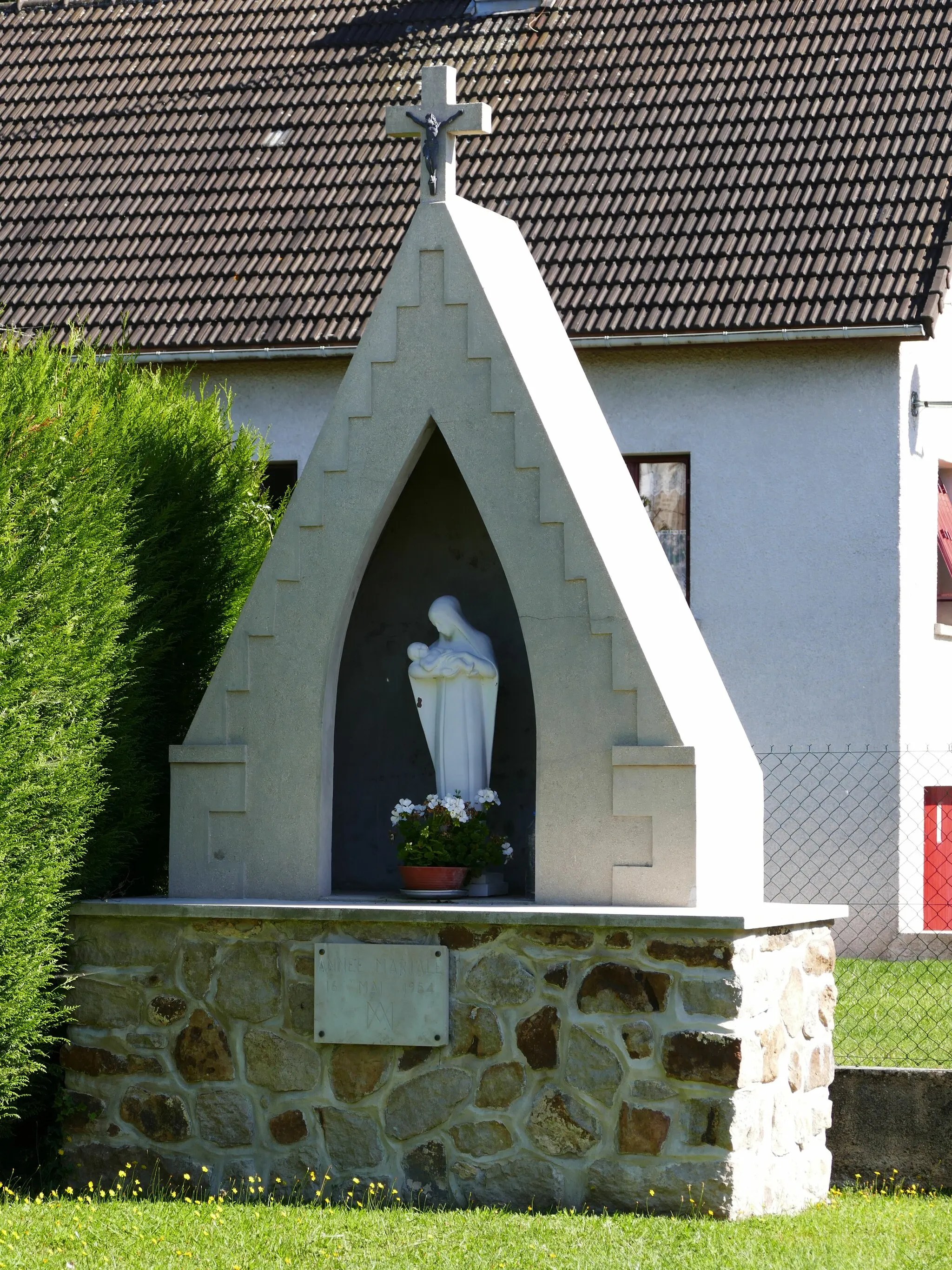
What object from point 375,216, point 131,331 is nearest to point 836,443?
point 375,216

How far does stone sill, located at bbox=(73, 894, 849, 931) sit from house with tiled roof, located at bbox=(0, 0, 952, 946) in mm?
6527

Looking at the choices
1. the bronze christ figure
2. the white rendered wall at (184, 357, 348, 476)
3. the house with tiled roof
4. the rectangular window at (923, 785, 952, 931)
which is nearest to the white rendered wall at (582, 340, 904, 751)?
the house with tiled roof

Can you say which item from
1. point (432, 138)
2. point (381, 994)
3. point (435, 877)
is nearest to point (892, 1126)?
point (435, 877)

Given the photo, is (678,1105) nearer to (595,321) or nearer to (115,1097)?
(115,1097)

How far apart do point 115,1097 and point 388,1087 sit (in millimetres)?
1136

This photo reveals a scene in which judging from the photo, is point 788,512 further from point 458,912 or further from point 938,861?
point 458,912

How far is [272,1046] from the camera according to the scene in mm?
7293

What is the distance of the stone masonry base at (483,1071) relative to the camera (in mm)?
6797

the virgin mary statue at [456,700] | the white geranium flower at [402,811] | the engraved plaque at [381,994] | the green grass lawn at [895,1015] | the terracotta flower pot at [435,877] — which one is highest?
the virgin mary statue at [456,700]

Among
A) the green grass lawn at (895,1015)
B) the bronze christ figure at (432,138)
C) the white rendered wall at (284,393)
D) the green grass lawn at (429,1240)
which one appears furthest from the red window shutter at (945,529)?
the green grass lawn at (429,1240)

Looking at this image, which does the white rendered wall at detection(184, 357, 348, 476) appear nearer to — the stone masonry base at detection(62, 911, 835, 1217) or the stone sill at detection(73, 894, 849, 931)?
the stone sill at detection(73, 894, 849, 931)

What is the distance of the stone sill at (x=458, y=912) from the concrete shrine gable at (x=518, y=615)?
0.19 metres

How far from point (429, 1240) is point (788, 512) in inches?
346

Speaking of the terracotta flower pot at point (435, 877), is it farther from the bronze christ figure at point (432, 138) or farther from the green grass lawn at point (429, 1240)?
the bronze christ figure at point (432, 138)
